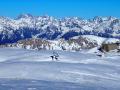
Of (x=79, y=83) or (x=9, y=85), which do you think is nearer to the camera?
(x=9, y=85)

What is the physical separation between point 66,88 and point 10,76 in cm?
649

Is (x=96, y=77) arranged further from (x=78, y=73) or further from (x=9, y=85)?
(x=9, y=85)

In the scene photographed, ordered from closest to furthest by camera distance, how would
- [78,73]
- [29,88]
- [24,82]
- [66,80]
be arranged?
1. [29,88]
2. [24,82]
3. [66,80]
4. [78,73]

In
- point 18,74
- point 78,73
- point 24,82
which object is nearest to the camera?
point 24,82

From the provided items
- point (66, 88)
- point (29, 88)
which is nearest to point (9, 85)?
point (29, 88)

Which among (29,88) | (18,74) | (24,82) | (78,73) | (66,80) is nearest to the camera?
(29,88)

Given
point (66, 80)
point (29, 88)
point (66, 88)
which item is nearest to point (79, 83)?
point (66, 80)

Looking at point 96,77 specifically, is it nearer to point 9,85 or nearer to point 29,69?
point 29,69

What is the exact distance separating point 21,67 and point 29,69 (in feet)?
3.14

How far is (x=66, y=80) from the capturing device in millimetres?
25594

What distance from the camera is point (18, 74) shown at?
27328 mm

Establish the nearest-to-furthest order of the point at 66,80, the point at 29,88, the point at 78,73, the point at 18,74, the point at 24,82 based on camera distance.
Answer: the point at 29,88 < the point at 24,82 < the point at 66,80 < the point at 18,74 < the point at 78,73

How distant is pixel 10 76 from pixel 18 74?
38.3 inches

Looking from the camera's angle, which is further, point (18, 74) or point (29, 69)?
point (29, 69)
